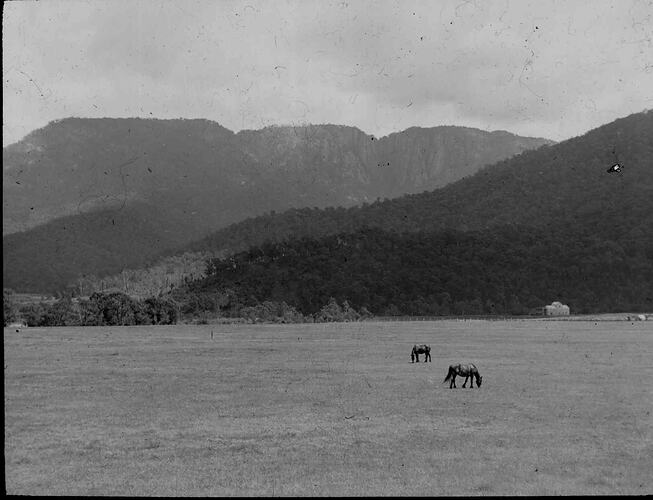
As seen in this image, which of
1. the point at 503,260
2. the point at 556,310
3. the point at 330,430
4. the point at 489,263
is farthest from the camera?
the point at 489,263

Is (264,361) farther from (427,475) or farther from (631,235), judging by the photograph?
(631,235)

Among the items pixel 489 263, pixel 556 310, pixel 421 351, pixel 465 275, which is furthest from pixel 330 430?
pixel 489 263

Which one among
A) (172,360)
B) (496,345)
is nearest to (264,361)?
(172,360)

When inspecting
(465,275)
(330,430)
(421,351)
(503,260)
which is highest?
(503,260)

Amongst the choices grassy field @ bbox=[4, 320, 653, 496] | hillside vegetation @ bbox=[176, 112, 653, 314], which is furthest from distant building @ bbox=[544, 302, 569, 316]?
grassy field @ bbox=[4, 320, 653, 496]

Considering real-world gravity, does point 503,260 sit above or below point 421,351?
above

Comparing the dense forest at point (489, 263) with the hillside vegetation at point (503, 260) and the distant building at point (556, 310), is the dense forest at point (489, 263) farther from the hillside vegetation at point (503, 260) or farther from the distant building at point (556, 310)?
the distant building at point (556, 310)

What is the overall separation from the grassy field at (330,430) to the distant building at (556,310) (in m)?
97.6

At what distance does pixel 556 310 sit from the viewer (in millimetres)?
140375

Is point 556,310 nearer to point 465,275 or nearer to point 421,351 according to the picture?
point 465,275

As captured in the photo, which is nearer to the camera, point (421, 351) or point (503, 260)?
point (421, 351)

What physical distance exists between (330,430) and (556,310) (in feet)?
410

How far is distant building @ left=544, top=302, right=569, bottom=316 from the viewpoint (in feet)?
458

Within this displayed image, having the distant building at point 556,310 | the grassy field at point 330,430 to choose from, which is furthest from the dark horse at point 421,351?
the distant building at point 556,310
